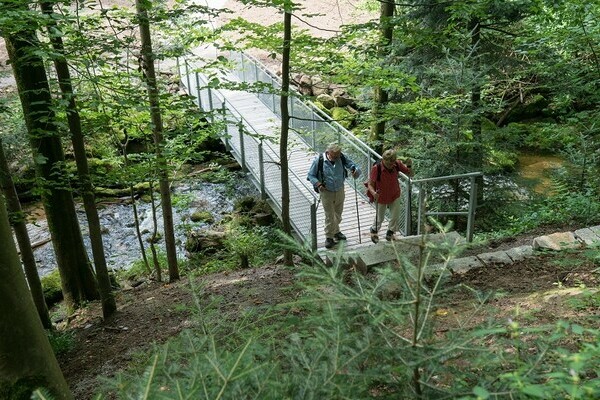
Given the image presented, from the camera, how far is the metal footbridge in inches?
Answer: 298

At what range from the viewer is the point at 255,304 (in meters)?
6.11

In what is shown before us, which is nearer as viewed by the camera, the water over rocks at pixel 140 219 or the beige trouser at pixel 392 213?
the beige trouser at pixel 392 213

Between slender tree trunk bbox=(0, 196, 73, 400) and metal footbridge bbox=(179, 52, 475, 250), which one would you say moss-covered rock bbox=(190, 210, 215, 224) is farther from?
slender tree trunk bbox=(0, 196, 73, 400)

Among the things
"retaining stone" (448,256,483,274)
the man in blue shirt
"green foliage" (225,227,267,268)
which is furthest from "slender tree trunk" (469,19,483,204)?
"green foliage" (225,227,267,268)

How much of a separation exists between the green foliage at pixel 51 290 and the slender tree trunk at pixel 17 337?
24.0 ft

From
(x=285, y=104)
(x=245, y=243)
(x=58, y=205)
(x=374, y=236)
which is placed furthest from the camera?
(x=245, y=243)

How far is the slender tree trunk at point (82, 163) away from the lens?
470 cm

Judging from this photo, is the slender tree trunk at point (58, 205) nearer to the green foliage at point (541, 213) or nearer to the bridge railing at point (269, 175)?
the bridge railing at point (269, 175)

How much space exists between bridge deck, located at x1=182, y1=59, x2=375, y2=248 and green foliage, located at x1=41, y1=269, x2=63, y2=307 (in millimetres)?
4439

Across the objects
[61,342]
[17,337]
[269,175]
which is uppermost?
[17,337]

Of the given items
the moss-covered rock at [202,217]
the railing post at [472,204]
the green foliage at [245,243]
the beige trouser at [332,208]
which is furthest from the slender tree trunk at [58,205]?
the railing post at [472,204]

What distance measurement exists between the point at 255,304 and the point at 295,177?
184 inches

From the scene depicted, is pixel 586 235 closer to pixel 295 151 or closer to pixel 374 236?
pixel 374 236

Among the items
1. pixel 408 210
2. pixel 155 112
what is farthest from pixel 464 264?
pixel 155 112
